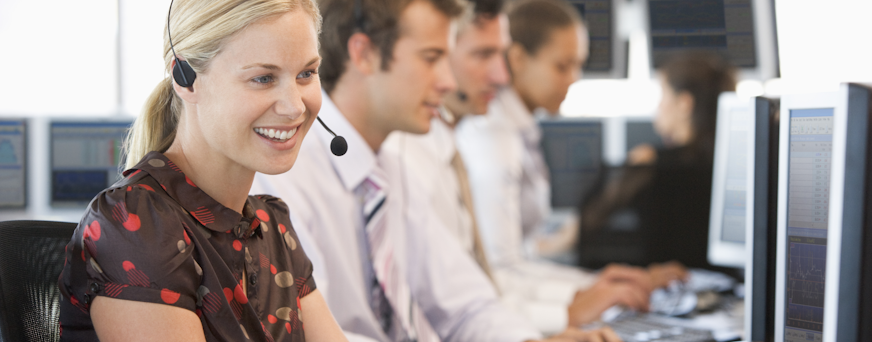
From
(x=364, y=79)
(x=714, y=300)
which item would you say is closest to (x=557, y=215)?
(x=714, y=300)

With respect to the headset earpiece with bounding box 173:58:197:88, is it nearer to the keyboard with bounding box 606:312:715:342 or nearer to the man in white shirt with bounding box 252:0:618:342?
the man in white shirt with bounding box 252:0:618:342

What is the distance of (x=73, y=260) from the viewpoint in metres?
0.79

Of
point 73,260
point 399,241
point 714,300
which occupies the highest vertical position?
point 73,260

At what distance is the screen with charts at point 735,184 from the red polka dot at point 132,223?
5.71 ft

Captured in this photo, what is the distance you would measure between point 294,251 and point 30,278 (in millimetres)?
374

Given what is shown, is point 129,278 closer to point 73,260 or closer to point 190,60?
point 73,260

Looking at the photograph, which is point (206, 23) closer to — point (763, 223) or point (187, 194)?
point (187, 194)

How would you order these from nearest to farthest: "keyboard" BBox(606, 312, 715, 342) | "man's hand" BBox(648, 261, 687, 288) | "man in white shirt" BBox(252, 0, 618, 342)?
"man in white shirt" BBox(252, 0, 618, 342) < "keyboard" BBox(606, 312, 715, 342) < "man's hand" BBox(648, 261, 687, 288)

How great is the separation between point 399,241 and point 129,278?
3.09 feet

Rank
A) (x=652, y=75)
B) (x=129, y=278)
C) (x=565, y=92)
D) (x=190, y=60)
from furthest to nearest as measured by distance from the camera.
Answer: (x=652, y=75) → (x=565, y=92) → (x=190, y=60) → (x=129, y=278)

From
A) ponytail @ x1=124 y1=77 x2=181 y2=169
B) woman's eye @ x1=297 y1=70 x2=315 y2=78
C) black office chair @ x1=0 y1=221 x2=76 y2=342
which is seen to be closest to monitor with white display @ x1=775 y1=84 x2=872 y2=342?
woman's eye @ x1=297 y1=70 x2=315 y2=78

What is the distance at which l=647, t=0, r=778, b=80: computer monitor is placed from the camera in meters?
3.13

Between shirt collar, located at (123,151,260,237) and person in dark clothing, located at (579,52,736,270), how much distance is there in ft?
7.59

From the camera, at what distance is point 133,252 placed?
2.48ft
